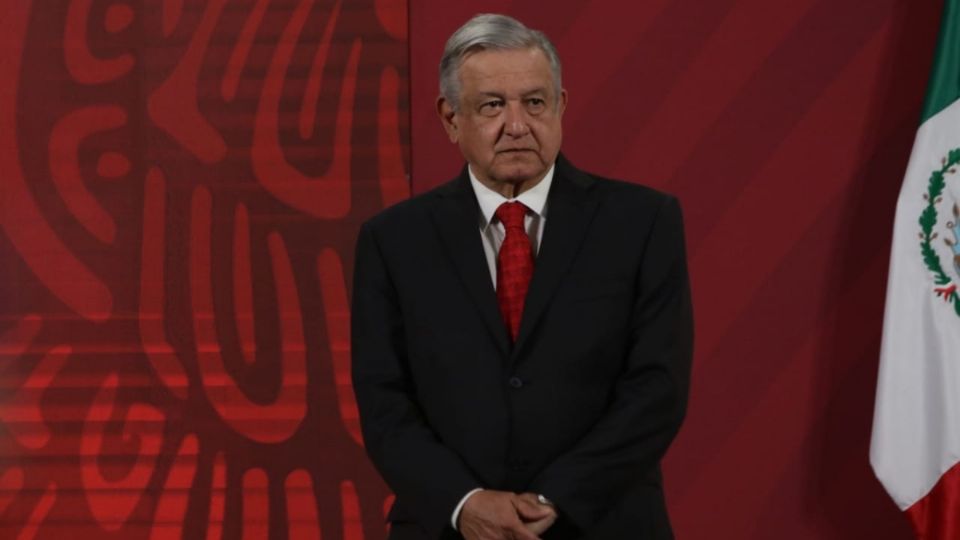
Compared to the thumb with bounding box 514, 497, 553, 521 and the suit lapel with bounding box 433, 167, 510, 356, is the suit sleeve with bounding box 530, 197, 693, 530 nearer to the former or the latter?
the thumb with bounding box 514, 497, 553, 521

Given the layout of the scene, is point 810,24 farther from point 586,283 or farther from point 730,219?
point 586,283

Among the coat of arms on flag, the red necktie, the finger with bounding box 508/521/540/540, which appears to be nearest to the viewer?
the finger with bounding box 508/521/540/540

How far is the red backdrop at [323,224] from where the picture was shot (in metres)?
3.18

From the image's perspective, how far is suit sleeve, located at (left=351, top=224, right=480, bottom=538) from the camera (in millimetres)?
1695

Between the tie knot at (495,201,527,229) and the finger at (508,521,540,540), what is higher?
the tie knot at (495,201,527,229)

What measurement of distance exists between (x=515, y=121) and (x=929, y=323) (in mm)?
1467

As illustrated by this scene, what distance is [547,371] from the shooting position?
67.8 inches

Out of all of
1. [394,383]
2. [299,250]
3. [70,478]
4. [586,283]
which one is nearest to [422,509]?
[394,383]

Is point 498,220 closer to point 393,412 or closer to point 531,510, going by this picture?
point 393,412

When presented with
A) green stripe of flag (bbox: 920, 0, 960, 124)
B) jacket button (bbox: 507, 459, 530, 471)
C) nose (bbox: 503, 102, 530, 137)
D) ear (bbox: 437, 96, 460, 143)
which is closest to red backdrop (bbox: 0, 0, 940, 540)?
green stripe of flag (bbox: 920, 0, 960, 124)

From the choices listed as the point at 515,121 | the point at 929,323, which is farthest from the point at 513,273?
the point at 929,323

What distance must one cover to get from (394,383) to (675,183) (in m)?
1.55

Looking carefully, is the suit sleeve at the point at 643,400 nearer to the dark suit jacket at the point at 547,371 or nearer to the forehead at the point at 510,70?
the dark suit jacket at the point at 547,371

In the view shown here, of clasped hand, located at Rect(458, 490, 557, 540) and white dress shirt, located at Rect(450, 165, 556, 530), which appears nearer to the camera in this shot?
clasped hand, located at Rect(458, 490, 557, 540)
